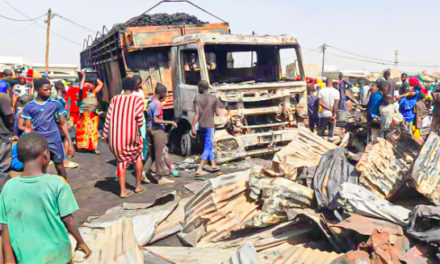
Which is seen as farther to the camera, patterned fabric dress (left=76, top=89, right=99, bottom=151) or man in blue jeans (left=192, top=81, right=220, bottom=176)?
patterned fabric dress (left=76, top=89, right=99, bottom=151)

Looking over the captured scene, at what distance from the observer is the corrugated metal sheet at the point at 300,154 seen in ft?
16.0

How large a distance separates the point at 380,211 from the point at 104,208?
3474mm

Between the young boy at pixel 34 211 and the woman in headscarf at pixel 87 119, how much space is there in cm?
641

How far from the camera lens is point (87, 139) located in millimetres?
8734

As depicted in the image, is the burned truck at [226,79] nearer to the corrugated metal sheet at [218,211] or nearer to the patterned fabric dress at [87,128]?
the patterned fabric dress at [87,128]

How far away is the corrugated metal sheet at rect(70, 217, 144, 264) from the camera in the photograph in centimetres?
313

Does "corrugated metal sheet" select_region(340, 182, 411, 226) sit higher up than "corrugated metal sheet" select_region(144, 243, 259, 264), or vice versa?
"corrugated metal sheet" select_region(340, 182, 411, 226)

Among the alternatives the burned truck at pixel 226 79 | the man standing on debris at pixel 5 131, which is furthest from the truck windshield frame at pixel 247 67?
the man standing on debris at pixel 5 131

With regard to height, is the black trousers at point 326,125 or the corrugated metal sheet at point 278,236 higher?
the black trousers at point 326,125

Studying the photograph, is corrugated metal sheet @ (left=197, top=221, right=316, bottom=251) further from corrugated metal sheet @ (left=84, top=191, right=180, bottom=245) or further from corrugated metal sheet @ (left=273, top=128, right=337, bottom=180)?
corrugated metal sheet @ (left=273, top=128, right=337, bottom=180)

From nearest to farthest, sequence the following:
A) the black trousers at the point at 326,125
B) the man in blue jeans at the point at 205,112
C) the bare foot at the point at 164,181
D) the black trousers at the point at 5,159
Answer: the black trousers at the point at 5,159
the bare foot at the point at 164,181
the man in blue jeans at the point at 205,112
the black trousers at the point at 326,125

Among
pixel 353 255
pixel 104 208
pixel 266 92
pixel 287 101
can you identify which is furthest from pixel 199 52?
pixel 353 255

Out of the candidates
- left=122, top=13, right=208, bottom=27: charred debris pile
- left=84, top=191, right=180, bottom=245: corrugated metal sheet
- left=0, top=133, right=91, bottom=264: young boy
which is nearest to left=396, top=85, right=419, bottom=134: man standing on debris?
left=122, top=13, right=208, bottom=27: charred debris pile

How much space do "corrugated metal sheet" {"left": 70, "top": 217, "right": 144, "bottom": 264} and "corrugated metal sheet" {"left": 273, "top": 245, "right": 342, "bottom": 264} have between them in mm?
1193
